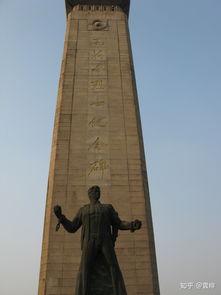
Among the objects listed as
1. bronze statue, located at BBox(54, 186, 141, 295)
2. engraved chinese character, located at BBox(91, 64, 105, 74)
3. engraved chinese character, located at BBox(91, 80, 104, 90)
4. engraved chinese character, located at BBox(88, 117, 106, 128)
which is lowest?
bronze statue, located at BBox(54, 186, 141, 295)

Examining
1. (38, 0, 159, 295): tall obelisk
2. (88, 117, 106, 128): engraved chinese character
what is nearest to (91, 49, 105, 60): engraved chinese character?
(38, 0, 159, 295): tall obelisk

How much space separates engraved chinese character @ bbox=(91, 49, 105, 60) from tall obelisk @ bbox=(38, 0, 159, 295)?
0.16 feet

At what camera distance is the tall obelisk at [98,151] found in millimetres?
12422

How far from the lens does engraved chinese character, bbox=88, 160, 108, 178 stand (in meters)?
14.1

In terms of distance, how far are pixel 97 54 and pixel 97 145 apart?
16.9ft

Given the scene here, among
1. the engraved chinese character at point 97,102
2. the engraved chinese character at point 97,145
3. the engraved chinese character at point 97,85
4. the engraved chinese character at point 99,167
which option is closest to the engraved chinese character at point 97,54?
the engraved chinese character at point 97,85

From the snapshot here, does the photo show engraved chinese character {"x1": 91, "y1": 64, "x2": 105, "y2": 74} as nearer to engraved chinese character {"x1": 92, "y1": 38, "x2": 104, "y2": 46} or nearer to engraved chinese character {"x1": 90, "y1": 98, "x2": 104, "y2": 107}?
engraved chinese character {"x1": 92, "y1": 38, "x2": 104, "y2": 46}

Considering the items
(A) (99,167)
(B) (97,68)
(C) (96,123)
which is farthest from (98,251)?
(B) (97,68)

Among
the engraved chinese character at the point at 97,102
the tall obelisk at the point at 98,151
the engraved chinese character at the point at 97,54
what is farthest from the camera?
the engraved chinese character at the point at 97,54

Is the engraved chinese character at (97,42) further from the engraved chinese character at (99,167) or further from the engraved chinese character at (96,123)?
the engraved chinese character at (99,167)

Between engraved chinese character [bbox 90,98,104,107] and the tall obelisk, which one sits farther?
engraved chinese character [bbox 90,98,104,107]

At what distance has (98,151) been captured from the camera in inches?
573

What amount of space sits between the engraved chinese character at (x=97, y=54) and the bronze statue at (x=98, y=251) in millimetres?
11736

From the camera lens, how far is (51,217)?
13.2 metres
